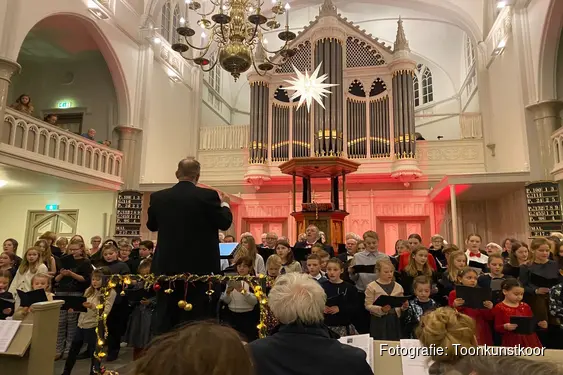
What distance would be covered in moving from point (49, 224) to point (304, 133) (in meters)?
6.84

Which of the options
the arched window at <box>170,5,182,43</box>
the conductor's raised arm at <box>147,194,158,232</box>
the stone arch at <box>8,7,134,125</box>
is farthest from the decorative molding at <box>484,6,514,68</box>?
the conductor's raised arm at <box>147,194,158,232</box>

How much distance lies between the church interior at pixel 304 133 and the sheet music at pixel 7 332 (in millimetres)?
5790

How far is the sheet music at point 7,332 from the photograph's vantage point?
2699 mm

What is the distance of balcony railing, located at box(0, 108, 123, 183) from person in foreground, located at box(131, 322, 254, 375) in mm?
7365

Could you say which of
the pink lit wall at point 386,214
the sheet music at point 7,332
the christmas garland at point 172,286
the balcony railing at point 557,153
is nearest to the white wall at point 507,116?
the balcony railing at point 557,153

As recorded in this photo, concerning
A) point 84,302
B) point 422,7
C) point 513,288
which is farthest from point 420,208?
point 84,302

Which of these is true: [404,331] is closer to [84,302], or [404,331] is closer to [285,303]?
[285,303]

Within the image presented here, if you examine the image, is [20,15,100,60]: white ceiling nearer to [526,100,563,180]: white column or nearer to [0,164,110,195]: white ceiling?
[0,164,110,195]: white ceiling

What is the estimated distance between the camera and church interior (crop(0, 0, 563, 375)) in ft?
27.7

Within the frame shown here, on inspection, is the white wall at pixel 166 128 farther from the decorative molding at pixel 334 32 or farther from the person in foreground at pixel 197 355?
the person in foreground at pixel 197 355

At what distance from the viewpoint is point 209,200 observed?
2.85 meters

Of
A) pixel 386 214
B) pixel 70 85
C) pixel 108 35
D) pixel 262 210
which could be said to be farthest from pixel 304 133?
pixel 70 85

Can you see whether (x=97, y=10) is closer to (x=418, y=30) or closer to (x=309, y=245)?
(x=309, y=245)

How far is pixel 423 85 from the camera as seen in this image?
48.1 feet
